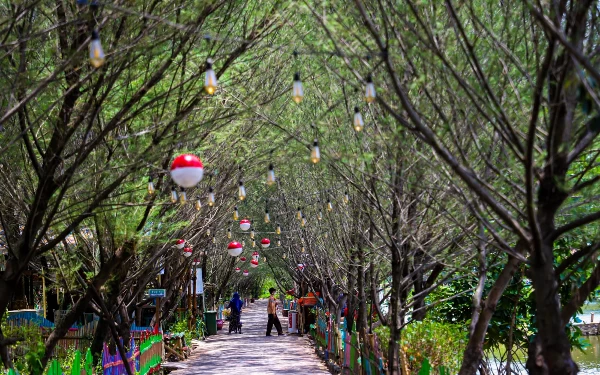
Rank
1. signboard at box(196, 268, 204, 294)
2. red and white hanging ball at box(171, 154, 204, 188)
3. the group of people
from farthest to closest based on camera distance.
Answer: the group of people
signboard at box(196, 268, 204, 294)
red and white hanging ball at box(171, 154, 204, 188)

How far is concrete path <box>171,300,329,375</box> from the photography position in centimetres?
1842

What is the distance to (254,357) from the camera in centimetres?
2162

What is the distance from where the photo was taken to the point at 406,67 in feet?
22.3

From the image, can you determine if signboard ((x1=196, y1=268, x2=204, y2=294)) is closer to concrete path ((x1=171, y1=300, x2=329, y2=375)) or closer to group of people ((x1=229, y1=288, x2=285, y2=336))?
group of people ((x1=229, y1=288, x2=285, y2=336))

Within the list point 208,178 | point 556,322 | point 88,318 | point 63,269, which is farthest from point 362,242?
point 88,318

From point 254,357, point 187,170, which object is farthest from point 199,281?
point 187,170

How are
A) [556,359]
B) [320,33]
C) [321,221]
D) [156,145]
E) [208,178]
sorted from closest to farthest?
[556,359]
[320,33]
[156,145]
[208,178]
[321,221]

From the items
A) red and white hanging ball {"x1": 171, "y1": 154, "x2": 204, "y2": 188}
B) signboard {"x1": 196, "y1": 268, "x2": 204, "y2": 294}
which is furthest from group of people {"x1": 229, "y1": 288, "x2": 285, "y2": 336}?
red and white hanging ball {"x1": 171, "y1": 154, "x2": 204, "y2": 188}

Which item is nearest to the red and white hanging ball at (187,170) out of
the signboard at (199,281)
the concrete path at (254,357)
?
the concrete path at (254,357)

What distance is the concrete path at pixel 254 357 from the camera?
18422 mm

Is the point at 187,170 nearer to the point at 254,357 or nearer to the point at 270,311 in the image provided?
the point at 254,357

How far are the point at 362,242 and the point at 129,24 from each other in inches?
270

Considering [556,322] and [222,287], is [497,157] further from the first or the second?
[222,287]

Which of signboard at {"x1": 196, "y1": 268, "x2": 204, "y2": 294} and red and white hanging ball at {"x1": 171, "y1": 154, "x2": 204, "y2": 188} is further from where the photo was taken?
signboard at {"x1": 196, "y1": 268, "x2": 204, "y2": 294}
